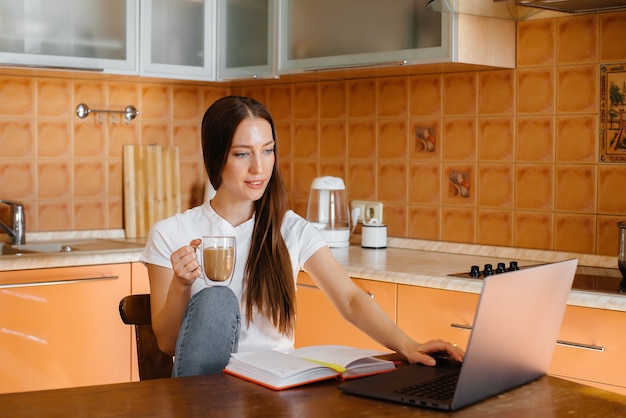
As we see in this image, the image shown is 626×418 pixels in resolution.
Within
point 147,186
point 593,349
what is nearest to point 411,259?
point 593,349

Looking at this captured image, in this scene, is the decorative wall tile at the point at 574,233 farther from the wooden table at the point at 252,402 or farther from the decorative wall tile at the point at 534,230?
the wooden table at the point at 252,402

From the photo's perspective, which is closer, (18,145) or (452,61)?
(452,61)

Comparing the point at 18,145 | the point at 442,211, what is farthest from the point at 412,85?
the point at 18,145

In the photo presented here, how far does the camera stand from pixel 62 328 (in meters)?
3.30

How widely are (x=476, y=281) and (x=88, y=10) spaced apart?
193 cm

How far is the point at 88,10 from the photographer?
364 centimetres

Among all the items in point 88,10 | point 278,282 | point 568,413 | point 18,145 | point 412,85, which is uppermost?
point 88,10

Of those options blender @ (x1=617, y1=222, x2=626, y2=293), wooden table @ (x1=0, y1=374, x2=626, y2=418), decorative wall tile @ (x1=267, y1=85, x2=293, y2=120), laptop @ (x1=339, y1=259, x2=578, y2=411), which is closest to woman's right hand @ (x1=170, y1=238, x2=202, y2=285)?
wooden table @ (x1=0, y1=374, x2=626, y2=418)

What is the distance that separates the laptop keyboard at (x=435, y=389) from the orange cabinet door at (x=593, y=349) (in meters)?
0.96

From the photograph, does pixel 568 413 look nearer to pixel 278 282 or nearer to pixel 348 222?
pixel 278 282

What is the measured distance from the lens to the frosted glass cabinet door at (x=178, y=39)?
376 centimetres

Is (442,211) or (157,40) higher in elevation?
(157,40)

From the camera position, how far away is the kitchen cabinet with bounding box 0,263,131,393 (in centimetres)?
321

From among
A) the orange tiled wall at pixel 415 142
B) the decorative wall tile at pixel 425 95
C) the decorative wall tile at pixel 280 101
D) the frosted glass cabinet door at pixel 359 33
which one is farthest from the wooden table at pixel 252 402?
the decorative wall tile at pixel 280 101
